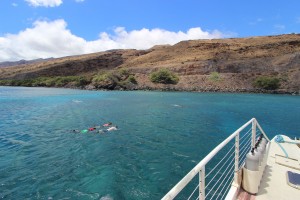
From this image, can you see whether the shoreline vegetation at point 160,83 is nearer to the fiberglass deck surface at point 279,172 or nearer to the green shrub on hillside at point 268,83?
the green shrub on hillside at point 268,83

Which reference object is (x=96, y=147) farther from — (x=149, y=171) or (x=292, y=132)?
(x=292, y=132)

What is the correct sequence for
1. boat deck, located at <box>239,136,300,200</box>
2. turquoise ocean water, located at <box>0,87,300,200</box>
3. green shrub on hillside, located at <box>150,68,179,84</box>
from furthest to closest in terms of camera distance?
1. green shrub on hillside, located at <box>150,68,179,84</box>
2. turquoise ocean water, located at <box>0,87,300,200</box>
3. boat deck, located at <box>239,136,300,200</box>

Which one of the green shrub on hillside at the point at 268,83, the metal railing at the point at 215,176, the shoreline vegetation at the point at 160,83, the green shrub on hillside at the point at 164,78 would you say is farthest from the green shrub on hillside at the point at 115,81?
the metal railing at the point at 215,176

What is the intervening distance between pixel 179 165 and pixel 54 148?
896 centimetres

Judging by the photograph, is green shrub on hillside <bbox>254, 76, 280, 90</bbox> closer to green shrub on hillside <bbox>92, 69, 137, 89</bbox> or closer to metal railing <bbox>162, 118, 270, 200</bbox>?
green shrub on hillside <bbox>92, 69, 137, 89</bbox>

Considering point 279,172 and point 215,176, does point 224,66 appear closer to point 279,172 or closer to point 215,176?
point 215,176

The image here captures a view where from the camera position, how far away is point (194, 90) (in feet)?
290

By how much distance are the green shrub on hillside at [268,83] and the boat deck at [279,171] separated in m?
83.0

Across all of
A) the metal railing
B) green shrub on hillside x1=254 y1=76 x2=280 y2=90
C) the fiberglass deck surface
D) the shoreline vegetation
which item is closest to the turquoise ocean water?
the metal railing

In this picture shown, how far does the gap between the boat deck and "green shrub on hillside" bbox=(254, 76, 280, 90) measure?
83040 mm

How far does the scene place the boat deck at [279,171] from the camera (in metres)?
5.67

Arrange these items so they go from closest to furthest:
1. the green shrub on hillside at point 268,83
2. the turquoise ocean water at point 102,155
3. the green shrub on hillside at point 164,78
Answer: the turquoise ocean water at point 102,155
the green shrub on hillside at point 268,83
the green shrub on hillside at point 164,78

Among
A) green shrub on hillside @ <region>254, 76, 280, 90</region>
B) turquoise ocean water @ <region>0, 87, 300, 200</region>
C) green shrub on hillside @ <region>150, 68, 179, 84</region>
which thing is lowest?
turquoise ocean water @ <region>0, 87, 300, 200</region>

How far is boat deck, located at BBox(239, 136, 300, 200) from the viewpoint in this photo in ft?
18.6
